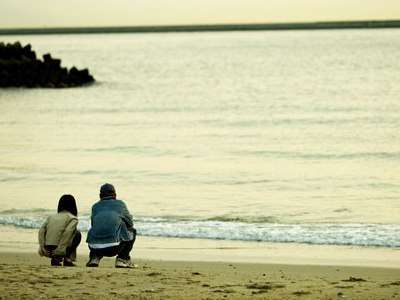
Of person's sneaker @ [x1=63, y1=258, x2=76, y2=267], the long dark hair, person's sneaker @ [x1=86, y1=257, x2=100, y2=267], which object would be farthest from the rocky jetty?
person's sneaker @ [x1=86, y1=257, x2=100, y2=267]

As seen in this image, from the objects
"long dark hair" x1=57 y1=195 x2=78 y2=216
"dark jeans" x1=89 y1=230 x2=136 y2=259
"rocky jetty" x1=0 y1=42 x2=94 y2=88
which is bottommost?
"dark jeans" x1=89 y1=230 x2=136 y2=259

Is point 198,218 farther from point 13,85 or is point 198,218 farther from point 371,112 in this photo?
point 13,85

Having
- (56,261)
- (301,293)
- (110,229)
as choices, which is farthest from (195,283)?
(56,261)

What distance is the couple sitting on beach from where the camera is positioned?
9.84m

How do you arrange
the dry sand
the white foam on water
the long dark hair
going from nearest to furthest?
the dry sand
the long dark hair
the white foam on water

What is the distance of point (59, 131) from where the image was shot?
3111 cm

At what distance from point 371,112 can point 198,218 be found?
23.8 meters

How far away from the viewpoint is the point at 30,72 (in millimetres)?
55406

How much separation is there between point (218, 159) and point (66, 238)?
42.6ft

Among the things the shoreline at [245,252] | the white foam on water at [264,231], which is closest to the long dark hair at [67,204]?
the shoreline at [245,252]

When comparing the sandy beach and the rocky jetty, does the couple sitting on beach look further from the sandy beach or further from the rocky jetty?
the rocky jetty

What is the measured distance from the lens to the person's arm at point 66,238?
9.96 m

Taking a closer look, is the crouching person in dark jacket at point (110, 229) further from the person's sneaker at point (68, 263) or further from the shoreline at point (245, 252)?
the shoreline at point (245, 252)

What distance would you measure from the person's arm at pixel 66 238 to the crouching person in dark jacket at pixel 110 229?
19cm
